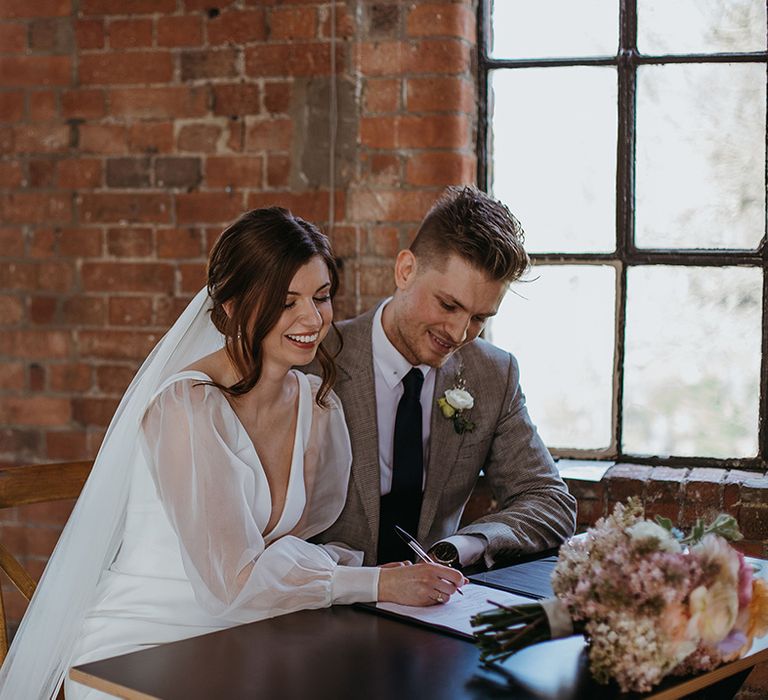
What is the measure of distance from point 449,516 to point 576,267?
955 mm

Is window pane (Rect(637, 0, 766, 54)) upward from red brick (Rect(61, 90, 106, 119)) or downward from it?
upward

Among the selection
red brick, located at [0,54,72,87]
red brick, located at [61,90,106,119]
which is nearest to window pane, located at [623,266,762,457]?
red brick, located at [61,90,106,119]

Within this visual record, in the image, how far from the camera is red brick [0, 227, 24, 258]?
11.7ft

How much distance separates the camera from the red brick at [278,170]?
10.8 ft

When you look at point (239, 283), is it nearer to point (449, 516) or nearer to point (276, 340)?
point (276, 340)

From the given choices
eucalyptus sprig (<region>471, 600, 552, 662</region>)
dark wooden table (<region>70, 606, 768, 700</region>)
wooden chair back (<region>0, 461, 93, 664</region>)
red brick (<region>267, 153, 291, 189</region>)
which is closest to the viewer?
dark wooden table (<region>70, 606, 768, 700</region>)

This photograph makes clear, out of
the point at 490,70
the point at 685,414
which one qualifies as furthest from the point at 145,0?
the point at 685,414

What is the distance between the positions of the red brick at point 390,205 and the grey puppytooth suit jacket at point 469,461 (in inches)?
16.9

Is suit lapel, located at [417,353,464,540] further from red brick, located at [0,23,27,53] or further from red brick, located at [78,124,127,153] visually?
red brick, located at [0,23,27,53]

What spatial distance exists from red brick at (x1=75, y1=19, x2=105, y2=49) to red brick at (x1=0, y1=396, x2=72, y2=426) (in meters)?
1.15

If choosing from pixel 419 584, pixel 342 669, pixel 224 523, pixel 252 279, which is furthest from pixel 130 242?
pixel 342 669

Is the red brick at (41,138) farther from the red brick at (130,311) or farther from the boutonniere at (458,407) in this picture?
the boutonniere at (458,407)

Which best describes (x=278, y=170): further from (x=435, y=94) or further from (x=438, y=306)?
(x=438, y=306)

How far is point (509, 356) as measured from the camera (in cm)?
302
